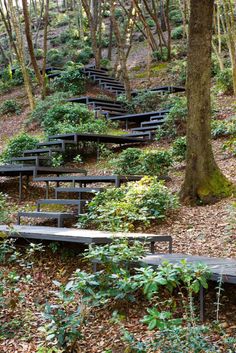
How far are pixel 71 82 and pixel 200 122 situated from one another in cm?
1185

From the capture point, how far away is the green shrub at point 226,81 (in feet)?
43.1

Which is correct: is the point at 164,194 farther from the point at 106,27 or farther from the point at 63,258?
the point at 106,27

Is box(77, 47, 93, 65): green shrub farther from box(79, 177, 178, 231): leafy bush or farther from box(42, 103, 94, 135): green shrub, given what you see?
box(79, 177, 178, 231): leafy bush

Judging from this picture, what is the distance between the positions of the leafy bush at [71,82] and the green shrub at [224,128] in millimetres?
8386

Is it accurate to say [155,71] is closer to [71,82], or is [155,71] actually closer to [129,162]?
[71,82]

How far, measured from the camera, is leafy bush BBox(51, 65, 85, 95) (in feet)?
58.3

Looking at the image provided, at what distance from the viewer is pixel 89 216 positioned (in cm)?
648

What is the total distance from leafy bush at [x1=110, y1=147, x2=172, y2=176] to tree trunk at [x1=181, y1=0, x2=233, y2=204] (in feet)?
4.65

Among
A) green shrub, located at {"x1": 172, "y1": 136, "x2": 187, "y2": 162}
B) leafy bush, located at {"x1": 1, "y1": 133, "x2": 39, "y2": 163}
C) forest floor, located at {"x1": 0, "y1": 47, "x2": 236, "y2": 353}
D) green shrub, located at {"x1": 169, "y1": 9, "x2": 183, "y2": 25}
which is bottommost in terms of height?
forest floor, located at {"x1": 0, "y1": 47, "x2": 236, "y2": 353}

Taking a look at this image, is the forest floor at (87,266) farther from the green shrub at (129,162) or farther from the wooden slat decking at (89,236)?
the green shrub at (129,162)

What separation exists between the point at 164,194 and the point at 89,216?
1.15 meters

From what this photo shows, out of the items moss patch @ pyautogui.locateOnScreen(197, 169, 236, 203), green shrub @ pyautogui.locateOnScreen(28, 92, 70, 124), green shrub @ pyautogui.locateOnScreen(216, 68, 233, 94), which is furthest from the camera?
green shrub @ pyautogui.locateOnScreen(28, 92, 70, 124)

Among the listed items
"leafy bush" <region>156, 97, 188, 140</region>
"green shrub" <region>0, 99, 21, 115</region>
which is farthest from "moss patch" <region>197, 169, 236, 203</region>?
"green shrub" <region>0, 99, 21, 115</region>

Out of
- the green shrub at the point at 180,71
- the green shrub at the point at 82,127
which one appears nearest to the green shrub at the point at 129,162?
the green shrub at the point at 82,127
